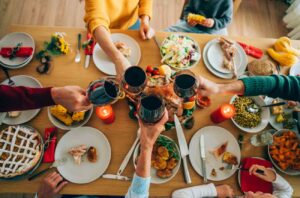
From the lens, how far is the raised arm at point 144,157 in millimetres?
932

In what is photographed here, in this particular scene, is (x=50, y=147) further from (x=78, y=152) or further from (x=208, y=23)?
(x=208, y=23)

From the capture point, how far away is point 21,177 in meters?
1.13

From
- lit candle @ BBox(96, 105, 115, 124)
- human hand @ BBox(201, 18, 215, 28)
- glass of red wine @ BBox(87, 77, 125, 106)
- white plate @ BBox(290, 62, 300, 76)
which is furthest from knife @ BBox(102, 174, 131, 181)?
human hand @ BBox(201, 18, 215, 28)

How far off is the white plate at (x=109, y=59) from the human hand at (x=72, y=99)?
10.3 inches

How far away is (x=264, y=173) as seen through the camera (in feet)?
3.92

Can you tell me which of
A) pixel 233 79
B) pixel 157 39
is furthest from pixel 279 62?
pixel 157 39

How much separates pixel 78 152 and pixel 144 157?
14.8 inches

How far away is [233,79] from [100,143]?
2.53 feet

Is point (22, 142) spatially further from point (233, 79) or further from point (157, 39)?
point (233, 79)

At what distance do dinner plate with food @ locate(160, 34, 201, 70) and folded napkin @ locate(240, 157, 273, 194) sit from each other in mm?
560

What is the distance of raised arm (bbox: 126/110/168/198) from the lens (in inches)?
36.7

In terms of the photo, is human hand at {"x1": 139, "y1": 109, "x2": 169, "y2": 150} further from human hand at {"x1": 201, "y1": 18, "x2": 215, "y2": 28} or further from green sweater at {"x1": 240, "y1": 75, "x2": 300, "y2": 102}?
human hand at {"x1": 201, "y1": 18, "x2": 215, "y2": 28}

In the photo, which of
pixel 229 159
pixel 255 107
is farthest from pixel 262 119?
pixel 229 159

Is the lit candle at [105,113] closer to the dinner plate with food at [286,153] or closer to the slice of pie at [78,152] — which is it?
the slice of pie at [78,152]
